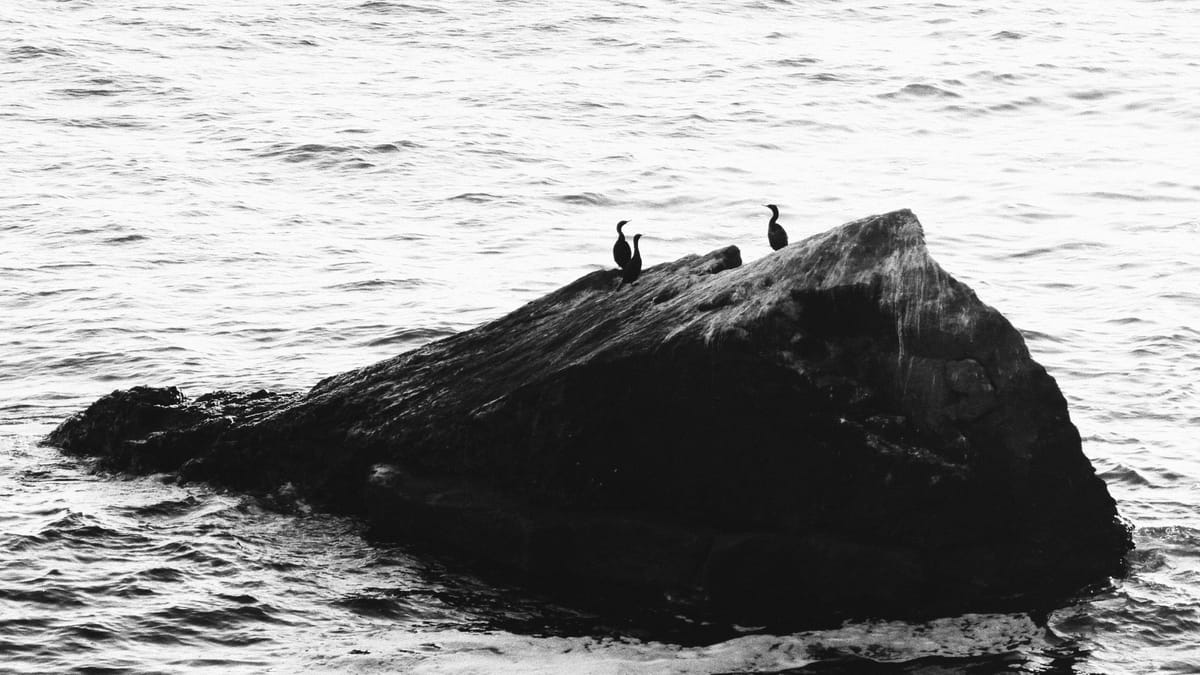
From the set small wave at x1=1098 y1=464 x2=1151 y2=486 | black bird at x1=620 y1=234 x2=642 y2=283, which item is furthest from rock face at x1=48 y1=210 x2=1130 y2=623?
small wave at x1=1098 y1=464 x2=1151 y2=486

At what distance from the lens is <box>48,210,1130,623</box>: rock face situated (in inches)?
559

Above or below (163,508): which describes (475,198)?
above

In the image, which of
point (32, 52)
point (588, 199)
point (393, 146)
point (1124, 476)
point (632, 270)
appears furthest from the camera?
point (32, 52)

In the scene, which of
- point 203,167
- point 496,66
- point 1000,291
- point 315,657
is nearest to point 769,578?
point 315,657

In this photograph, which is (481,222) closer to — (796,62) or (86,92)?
(86,92)

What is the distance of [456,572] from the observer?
595 inches

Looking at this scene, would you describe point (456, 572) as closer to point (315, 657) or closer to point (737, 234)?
point (315, 657)

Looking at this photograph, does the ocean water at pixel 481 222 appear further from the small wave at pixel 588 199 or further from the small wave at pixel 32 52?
the small wave at pixel 32 52

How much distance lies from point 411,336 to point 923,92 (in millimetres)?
21587

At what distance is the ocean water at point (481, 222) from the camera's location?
46.3 ft

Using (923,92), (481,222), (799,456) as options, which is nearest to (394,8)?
(923,92)

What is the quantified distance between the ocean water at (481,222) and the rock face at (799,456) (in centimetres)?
49

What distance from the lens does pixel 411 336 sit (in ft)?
77.7

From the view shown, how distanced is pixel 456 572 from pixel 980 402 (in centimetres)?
510
